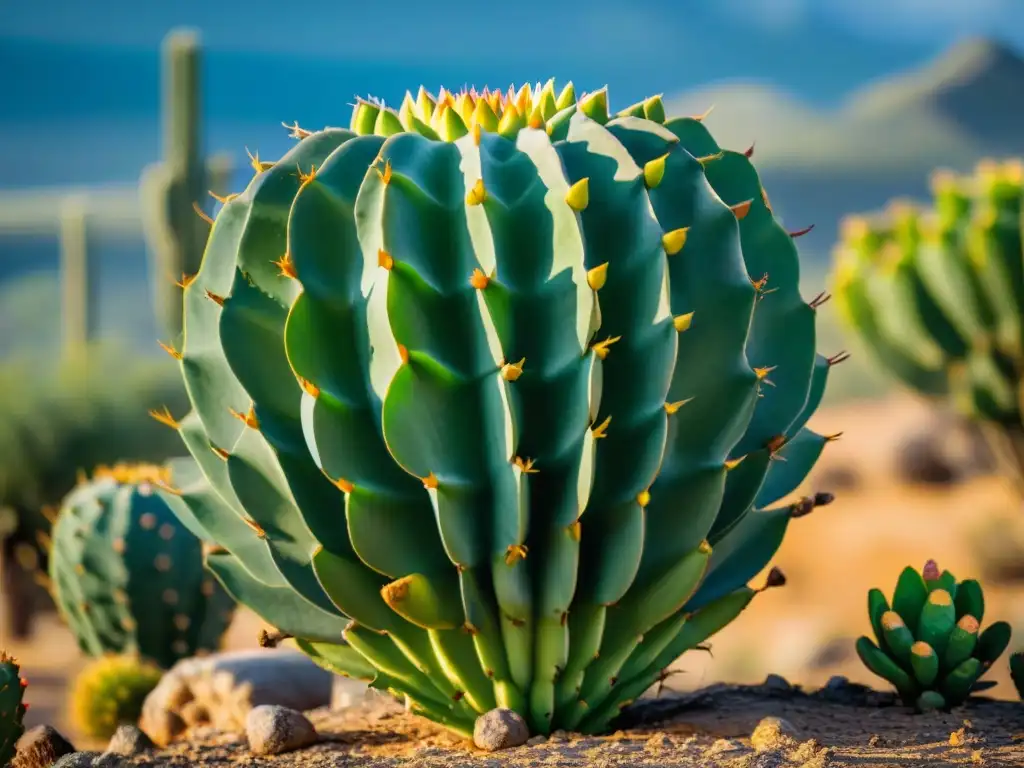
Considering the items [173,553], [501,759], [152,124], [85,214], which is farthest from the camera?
[152,124]

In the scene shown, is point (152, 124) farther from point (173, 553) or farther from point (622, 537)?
point (622, 537)

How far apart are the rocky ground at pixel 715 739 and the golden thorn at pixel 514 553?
42 centimetres

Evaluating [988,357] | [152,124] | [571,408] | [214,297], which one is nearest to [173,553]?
[214,297]

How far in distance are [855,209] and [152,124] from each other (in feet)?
79.7

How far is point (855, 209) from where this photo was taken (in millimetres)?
45781

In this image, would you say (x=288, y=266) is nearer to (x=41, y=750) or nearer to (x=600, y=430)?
(x=600, y=430)

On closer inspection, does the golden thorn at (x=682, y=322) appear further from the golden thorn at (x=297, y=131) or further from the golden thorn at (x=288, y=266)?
the golden thorn at (x=297, y=131)

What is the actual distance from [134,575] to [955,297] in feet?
25.8

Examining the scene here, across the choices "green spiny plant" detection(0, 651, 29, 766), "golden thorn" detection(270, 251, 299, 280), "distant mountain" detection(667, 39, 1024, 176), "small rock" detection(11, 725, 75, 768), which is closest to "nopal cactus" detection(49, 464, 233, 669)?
"small rock" detection(11, 725, 75, 768)

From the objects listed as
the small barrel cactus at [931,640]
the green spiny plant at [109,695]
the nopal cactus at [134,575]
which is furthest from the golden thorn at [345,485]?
the nopal cactus at [134,575]

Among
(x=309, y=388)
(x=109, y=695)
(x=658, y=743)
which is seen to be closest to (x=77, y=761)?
(x=309, y=388)

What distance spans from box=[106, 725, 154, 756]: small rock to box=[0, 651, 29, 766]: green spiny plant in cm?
26

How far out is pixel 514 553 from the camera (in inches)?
112

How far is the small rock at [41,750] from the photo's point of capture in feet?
10.9
